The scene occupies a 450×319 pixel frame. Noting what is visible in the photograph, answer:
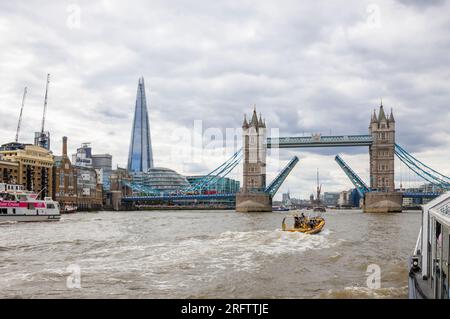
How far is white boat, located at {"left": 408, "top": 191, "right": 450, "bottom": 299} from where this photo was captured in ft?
27.6

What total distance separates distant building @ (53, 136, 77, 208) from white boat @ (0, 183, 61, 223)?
150ft

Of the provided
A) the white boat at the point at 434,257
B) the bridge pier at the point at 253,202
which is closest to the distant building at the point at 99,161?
the bridge pier at the point at 253,202

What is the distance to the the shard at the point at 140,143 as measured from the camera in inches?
7333

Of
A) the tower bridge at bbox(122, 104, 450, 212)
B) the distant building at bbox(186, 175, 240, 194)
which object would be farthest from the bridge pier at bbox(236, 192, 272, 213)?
the distant building at bbox(186, 175, 240, 194)

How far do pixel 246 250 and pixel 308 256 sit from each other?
3.21 meters

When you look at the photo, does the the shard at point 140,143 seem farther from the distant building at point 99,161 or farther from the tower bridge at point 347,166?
→ the tower bridge at point 347,166

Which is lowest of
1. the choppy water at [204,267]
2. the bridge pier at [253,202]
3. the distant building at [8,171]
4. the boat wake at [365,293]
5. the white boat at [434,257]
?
the bridge pier at [253,202]

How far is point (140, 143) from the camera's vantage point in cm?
18762

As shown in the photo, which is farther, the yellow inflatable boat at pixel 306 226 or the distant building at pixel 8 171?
the distant building at pixel 8 171

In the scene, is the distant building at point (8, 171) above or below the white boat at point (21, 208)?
above

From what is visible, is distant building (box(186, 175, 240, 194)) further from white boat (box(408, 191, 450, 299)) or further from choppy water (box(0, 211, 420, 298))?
white boat (box(408, 191, 450, 299))

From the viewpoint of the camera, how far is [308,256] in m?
20.4

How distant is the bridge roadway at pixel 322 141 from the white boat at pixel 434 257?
254 ft
